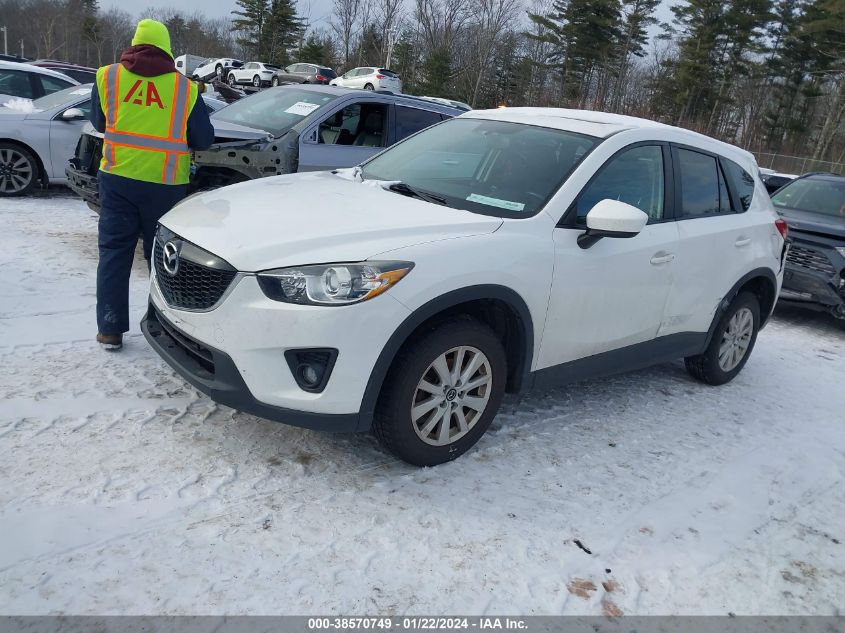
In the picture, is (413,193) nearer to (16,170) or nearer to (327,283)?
(327,283)

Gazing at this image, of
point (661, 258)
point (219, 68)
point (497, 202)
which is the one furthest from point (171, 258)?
point (219, 68)

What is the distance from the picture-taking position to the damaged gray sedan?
6441 mm

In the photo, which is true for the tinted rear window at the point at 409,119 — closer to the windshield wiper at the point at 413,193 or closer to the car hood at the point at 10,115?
the windshield wiper at the point at 413,193

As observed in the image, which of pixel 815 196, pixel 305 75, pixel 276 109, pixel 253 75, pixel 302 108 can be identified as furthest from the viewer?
pixel 305 75

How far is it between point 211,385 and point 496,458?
152 cm

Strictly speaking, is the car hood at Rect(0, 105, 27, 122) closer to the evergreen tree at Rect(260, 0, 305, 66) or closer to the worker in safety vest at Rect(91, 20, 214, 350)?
the worker in safety vest at Rect(91, 20, 214, 350)

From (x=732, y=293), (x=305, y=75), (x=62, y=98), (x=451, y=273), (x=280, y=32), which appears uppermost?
(x=280, y=32)

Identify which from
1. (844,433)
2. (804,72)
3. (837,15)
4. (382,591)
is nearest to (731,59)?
(804,72)

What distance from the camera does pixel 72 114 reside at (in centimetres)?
824

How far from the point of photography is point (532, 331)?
3.66m

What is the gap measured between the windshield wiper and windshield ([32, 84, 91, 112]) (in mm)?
6507

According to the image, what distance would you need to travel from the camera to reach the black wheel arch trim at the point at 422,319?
3.11 metres

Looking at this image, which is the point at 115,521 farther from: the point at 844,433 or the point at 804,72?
the point at 804,72

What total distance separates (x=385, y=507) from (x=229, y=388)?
0.88 metres
